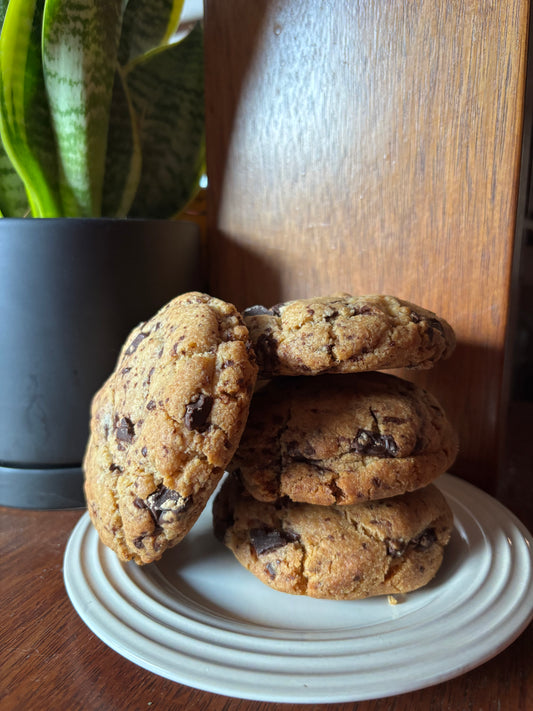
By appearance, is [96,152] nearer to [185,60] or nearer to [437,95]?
[185,60]

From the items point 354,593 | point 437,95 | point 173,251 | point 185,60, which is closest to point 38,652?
point 354,593

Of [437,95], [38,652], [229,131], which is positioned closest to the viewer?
[38,652]

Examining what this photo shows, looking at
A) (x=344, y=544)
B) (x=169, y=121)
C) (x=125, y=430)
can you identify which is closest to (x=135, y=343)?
(x=125, y=430)

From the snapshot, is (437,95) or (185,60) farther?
(185,60)

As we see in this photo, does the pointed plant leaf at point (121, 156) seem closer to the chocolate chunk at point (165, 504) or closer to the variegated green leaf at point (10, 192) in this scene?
the variegated green leaf at point (10, 192)

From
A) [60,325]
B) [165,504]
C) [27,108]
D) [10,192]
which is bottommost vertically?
[165,504]

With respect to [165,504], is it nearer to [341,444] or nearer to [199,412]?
[199,412]

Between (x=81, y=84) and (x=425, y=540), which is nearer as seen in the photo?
(x=425, y=540)
